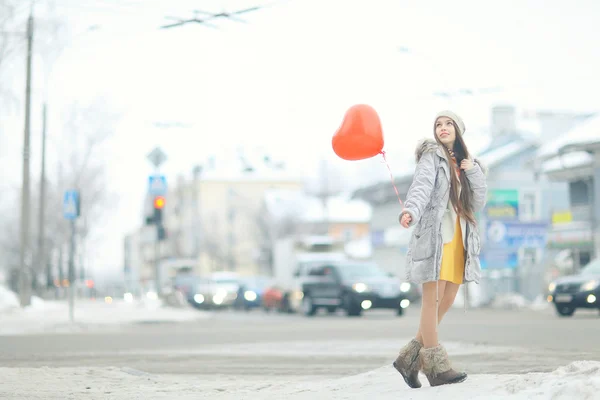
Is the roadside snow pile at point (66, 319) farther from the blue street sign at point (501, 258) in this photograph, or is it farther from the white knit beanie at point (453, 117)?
the white knit beanie at point (453, 117)

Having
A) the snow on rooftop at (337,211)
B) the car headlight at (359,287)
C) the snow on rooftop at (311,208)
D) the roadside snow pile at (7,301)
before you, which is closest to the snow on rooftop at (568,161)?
the car headlight at (359,287)

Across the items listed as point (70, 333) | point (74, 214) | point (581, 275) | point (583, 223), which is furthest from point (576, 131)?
point (70, 333)

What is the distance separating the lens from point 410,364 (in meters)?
7.81

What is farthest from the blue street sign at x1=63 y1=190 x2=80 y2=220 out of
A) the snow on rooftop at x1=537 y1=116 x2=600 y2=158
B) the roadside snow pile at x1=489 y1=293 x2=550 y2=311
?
the snow on rooftop at x1=537 y1=116 x2=600 y2=158

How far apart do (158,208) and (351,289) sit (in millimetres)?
5716

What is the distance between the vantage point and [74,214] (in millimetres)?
24750

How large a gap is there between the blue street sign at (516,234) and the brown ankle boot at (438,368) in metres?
34.9

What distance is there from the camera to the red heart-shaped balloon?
813 centimetres

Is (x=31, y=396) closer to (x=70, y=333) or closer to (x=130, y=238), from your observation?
(x=70, y=333)

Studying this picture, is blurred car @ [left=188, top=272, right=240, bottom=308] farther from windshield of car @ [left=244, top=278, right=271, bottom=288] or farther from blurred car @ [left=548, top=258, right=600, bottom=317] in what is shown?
blurred car @ [left=548, top=258, right=600, bottom=317]

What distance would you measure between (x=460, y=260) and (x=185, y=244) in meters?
131

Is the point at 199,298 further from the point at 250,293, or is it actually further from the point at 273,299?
the point at 273,299

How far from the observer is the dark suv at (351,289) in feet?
100

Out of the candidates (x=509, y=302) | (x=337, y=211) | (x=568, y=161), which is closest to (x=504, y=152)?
(x=568, y=161)
